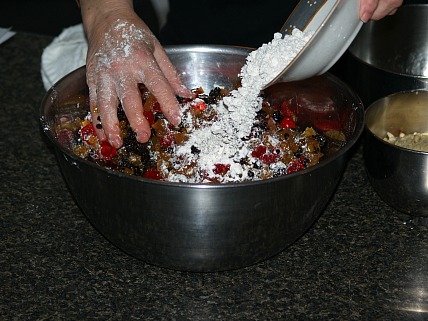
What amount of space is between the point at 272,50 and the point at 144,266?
1.34 ft

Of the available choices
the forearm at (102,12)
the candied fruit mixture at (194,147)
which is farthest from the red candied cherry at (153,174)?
the forearm at (102,12)

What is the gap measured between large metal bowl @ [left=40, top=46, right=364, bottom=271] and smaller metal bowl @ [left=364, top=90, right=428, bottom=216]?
0.09 m

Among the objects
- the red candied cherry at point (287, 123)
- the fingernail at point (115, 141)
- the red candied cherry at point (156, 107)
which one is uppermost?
the red candied cherry at point (156, 107)

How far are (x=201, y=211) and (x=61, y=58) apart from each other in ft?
2.85

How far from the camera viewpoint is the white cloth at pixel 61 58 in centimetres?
168

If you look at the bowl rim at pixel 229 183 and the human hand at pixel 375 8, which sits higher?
the human hand at pixel 375 8

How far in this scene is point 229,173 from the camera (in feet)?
3.65

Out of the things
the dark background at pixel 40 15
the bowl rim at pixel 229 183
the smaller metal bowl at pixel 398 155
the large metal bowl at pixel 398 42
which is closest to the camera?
the bowl rim at pixel 229 183

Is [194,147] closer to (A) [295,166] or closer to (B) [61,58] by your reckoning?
(A) [295,166]

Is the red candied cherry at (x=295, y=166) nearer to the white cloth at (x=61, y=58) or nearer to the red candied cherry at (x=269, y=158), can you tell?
the red candied cherry at (x=269, y=158)

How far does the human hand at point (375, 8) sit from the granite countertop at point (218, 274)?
0.35 m

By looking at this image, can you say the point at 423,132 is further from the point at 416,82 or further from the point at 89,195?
the point at 89,195

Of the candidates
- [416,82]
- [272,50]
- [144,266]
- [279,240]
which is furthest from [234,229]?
[416,82]

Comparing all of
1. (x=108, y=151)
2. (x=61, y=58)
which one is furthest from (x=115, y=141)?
(x=61, y=58)
